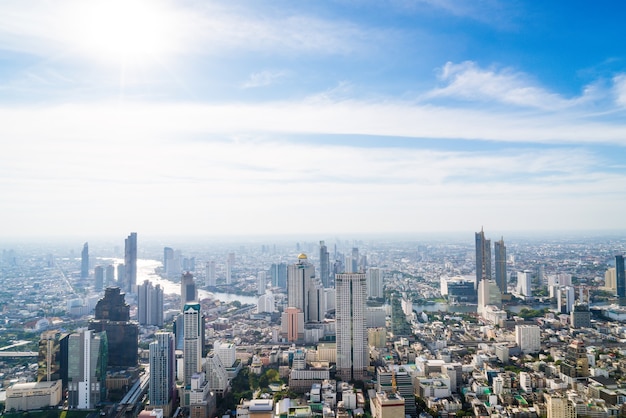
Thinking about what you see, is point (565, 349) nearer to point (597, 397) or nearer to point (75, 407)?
point (597, 397)

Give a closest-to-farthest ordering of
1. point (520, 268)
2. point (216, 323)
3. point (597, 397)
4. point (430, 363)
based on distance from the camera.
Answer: point (597, 397), point (430, 363), point (216, 323), point (520, 268)

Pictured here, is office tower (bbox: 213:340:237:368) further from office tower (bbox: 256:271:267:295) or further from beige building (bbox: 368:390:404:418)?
office tower (bbox: 256:271:267:295)

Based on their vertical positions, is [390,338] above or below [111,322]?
below

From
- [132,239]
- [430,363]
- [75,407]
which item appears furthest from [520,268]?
[75,407]

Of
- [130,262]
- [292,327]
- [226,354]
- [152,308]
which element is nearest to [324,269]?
[292,327]

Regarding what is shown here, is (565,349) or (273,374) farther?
(565,349)

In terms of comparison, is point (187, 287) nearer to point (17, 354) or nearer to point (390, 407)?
point (17, 354)

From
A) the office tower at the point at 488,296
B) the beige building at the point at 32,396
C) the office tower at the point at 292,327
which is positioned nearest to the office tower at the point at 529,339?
the office tower at the point at 488,296
